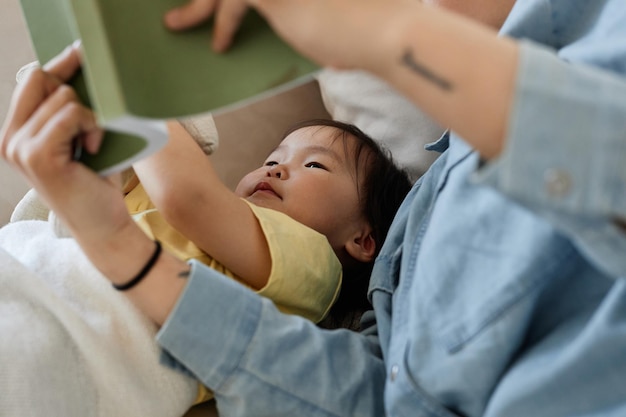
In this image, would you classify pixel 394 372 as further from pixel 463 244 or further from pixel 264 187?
pixel 264 187

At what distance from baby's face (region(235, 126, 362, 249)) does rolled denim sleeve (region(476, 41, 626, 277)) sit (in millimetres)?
521

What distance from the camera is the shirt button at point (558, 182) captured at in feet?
1.21

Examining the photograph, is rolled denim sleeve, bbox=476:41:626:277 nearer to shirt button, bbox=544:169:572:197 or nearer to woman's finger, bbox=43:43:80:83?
shirt button, bbox=544:169:572:197

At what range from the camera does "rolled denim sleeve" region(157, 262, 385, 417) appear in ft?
1.91

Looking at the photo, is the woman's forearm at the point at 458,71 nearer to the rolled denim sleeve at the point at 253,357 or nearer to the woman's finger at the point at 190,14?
the woman's finger at the point at 190,14

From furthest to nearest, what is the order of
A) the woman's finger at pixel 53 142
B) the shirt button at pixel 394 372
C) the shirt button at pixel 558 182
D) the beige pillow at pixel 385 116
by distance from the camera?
the beige pillow at pixel 385 116 < the shirt button at pixel 394 372 < the woman's finger at pixel 53 142 < the shirt button at pixel 558 182

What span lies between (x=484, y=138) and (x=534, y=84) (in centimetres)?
4

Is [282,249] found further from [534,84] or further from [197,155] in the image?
[534,84]

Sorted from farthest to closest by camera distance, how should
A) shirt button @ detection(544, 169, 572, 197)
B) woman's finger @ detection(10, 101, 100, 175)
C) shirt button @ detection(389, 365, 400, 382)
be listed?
shirt button @ detection(389, 365, 400, 382), woman's finger @ detection(10, 101, 100, 175), shirt button @ detection(544, 169, 572, 197)

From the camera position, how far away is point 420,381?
0.56 meters

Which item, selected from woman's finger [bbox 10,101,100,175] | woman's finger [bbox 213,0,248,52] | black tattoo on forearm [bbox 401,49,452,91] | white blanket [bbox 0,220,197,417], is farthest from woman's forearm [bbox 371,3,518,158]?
white blanket [bbox 0,220,197,417]

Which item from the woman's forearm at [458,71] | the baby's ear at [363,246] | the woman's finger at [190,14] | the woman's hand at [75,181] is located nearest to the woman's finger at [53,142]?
the woman's hand at [75,181]

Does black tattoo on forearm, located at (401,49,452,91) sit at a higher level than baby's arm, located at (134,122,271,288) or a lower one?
higher

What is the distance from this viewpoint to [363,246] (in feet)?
3.16
